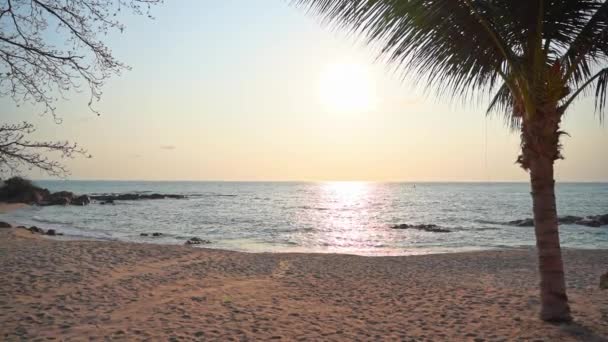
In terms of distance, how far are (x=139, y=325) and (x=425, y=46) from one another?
6188 millimetres

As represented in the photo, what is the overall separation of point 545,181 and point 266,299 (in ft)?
19.9

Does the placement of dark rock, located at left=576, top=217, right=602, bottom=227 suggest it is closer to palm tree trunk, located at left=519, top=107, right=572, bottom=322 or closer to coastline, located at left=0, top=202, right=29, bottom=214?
palm tree trunk, located at left=519, top=107, right=572, bottom=322

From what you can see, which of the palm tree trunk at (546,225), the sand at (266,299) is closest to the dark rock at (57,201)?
the sand at (266,299)

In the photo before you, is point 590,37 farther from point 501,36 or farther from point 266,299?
point 266,299

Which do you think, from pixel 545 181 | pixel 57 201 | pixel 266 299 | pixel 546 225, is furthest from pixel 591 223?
pixel 57 201

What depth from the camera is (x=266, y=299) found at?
9.61m

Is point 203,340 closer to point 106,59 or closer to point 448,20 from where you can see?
point 106,59

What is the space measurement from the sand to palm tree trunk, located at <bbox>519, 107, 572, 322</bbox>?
1.02 m

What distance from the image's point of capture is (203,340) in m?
6.66

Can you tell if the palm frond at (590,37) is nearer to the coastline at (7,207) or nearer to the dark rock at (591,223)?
the dark rock at (591,223)

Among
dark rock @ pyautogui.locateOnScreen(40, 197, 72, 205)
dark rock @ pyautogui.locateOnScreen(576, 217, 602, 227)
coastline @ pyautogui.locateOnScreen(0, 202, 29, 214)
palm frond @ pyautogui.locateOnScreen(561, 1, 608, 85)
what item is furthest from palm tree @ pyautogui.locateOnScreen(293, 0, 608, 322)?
dark rock @ pyautogui.locateOnScreen(40, 197, 72, 205)

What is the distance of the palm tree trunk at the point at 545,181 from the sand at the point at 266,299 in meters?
1.02

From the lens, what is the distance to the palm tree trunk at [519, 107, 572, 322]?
5949mm

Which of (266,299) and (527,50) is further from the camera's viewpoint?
(266,299)
